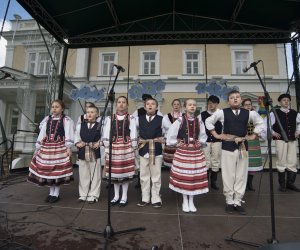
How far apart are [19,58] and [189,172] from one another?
15.4m

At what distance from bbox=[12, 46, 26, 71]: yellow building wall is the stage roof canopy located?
11.2 meters

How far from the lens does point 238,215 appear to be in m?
2.75

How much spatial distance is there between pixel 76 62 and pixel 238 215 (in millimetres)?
13224

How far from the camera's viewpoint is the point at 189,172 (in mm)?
2898

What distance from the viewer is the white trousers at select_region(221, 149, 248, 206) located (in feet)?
9.49

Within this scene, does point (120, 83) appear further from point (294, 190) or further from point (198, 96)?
point (294, 190)

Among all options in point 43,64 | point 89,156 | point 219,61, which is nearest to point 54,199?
point 89,156

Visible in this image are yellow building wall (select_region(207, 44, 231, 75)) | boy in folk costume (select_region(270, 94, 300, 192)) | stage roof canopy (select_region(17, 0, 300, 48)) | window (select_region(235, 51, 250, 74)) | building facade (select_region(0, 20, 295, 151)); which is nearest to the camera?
boy in folk costume (select_region(270, 94, 300, 192))

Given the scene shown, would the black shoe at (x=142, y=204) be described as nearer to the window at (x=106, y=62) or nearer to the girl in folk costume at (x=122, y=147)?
the girl in folk costume at (x=122, y=147)

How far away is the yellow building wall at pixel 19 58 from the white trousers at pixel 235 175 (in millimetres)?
14985

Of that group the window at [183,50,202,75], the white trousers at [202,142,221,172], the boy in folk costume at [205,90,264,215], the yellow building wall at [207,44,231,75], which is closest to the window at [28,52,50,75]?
the window at [183,50,202,75]

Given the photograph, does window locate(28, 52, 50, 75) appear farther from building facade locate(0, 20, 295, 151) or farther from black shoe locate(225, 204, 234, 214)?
black shoe locate(225, 204, 234, 214)

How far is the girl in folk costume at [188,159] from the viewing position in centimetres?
289

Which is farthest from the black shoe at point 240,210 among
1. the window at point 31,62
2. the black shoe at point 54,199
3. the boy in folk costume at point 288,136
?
the window at point 31,62
